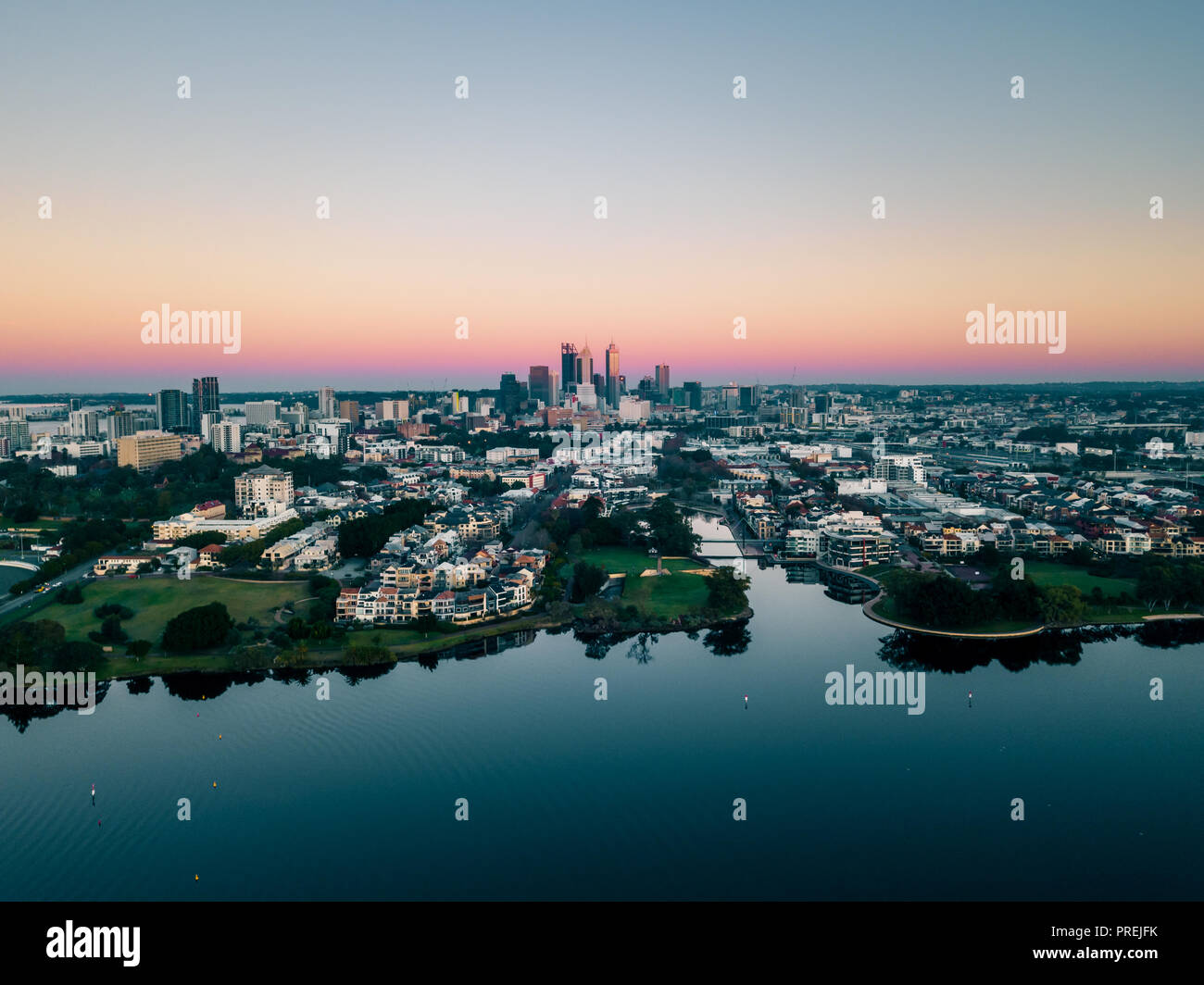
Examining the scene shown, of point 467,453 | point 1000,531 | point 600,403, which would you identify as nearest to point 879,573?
point 1000,531

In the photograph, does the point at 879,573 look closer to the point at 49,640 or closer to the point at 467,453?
the point at 49,640

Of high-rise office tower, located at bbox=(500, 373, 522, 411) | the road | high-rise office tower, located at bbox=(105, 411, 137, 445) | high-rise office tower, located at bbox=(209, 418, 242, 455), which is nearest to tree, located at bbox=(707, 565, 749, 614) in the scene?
the road

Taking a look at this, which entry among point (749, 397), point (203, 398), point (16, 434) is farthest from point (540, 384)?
point (16, 434)

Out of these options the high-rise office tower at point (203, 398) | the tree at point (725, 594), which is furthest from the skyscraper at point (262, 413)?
the tree at point (725, 594)

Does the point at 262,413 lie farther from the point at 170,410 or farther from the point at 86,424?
the point at 86,424

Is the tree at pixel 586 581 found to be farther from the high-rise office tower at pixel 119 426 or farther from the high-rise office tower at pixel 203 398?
the high-rise office tower at pixel 203 398

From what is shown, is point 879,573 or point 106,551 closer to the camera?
point 879,573
